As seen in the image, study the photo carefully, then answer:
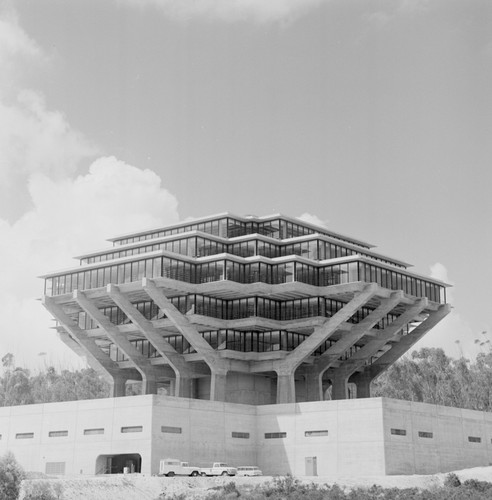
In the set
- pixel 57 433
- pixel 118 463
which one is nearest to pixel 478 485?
pixel 118 463

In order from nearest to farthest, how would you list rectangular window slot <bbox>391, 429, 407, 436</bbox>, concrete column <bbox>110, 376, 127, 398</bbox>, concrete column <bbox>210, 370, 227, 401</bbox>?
rectangular window slot <bbox>391, 429, 407, 436</bbox>
concrete column <bbox>210, 370, 227, 401</bbox>
concrete column <bbox>110, 376, 127, 398</bbox>

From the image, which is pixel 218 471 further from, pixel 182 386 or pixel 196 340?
pixel 182 386

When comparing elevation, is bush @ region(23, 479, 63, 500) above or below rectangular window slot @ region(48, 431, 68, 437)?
below

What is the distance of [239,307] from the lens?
3947 inches

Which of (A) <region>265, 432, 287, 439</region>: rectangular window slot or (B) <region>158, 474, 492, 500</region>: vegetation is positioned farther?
(A) <region>265, 432, 287, 439</region>: rectangular window slot

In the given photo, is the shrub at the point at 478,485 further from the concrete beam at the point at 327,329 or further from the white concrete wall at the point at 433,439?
the concrete beam at the point at 327,329

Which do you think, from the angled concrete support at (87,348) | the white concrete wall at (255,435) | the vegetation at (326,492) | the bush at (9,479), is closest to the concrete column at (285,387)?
the white concrete wall at (255,435)

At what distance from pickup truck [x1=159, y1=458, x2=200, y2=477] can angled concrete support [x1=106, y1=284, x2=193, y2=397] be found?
21.0 metres

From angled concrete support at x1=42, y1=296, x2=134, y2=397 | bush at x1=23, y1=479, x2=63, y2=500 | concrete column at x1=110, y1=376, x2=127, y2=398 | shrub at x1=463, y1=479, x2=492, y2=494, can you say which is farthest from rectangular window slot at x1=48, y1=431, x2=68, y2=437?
shrub at x1=463, y1=479, x2=492, y2=494

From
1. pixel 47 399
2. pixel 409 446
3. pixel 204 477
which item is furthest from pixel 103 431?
pixel 47 399

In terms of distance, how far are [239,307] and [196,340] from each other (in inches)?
283

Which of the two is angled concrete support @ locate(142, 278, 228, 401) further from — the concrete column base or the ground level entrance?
the ground level entrance

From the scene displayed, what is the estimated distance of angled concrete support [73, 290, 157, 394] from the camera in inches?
→ 3888

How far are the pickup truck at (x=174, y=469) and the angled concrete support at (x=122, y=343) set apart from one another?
24790 mm
